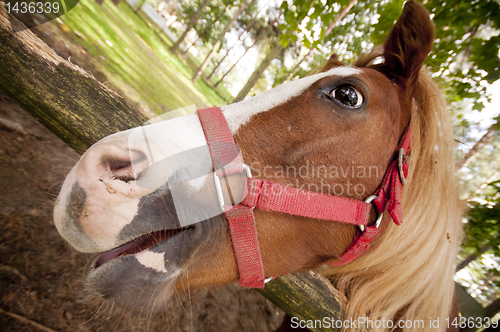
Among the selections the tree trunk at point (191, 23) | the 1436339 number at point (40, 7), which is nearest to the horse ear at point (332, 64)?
the 1436339 number at point (40, 7)

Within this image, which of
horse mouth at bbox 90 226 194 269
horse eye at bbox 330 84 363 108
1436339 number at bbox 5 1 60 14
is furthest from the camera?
1436339 number at bbox 5 1 60 14

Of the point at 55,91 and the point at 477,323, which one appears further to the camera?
Answer: the point at 477,323

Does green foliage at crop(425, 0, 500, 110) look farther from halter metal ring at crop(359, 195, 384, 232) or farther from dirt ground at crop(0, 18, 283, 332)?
dirt ground at crop(0, 18, 283, 332)

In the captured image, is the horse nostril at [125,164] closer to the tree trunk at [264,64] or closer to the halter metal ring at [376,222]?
the halter metal ring at [376,222]

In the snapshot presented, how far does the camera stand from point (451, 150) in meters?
1.55

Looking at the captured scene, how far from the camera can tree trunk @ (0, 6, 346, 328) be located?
1506 mm

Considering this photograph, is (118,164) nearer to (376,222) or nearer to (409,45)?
(376,222)

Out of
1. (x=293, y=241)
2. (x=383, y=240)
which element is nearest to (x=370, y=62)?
(x=383, y=240)

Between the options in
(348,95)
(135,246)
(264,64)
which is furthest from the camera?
(264,64)

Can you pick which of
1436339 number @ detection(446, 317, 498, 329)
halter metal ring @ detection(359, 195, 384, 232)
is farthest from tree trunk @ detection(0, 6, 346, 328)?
1436339 number @ detection(446, 317, 498, 329)

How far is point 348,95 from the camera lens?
1.20m

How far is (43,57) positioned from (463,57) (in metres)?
3.70

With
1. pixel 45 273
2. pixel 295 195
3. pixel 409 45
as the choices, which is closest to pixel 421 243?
pixel 295 195

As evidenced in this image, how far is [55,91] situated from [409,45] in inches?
89.1
